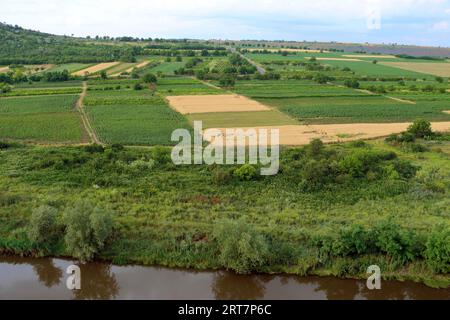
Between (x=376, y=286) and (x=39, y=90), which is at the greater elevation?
(x=39, y=90)

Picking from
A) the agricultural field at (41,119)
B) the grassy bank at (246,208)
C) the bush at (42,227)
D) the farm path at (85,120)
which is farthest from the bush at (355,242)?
the agricultural field at (41,119)

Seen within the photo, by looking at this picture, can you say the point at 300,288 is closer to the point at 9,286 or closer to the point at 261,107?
the point at 9,286

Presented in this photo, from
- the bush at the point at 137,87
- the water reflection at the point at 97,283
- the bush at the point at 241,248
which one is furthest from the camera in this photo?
the bush at the point at 137,87

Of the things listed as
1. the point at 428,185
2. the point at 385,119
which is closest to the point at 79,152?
the point at 428,185

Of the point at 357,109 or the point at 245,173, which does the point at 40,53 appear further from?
the point at 245,173

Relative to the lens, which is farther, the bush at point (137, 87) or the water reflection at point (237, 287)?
the bush at point (137, 87)

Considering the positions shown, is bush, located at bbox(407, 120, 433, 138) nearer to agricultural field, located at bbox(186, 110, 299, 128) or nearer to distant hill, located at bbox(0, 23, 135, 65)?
agricultural field, located at bbox(186, 110, 299, 128)

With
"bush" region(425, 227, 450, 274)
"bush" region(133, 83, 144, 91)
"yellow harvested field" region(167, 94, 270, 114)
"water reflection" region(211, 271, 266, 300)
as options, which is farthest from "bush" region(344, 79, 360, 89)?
"water reflection" region(211, 271, 266, 300)

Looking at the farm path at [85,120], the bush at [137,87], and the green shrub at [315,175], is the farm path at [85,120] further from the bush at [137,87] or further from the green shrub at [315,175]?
the green shrub at [315,175]
